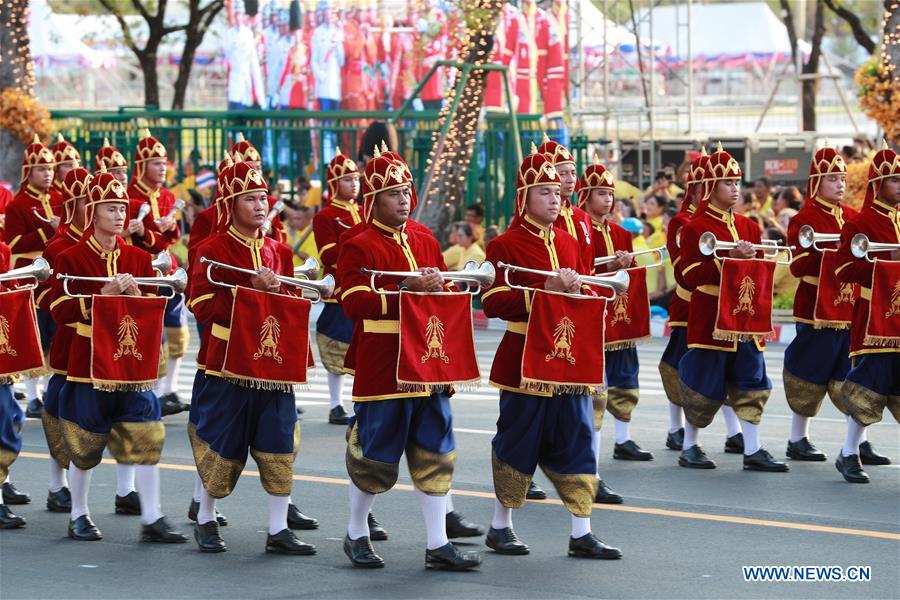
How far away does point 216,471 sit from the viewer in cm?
938

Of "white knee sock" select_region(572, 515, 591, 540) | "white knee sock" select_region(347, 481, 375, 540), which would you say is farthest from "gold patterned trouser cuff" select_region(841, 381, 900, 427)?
"white knee sock" select_region(347, 481, 375, 540)

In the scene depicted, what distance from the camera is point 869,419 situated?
1135 cm

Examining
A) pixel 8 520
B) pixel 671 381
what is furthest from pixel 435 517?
pixel 671 381

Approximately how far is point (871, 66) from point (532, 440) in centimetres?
1421

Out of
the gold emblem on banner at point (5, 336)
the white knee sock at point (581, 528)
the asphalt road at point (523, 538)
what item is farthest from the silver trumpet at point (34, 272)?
the white knee sock at point (581, 528)

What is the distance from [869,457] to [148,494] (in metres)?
5.27

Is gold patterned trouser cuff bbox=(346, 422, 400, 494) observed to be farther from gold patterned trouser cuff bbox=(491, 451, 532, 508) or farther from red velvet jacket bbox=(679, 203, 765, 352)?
red velvet jacket bbox=(679, 203, 765, 352)

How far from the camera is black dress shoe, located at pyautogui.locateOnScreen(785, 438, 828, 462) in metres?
12.4

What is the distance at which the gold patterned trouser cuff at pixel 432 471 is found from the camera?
8.91 meters

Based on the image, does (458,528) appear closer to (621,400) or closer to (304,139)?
(621,400)

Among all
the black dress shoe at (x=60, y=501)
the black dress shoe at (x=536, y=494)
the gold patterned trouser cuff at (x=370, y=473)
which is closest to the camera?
the gold patterned trouser cuff at (x=370, y=473)

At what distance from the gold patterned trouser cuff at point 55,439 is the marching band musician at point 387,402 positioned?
2.08 metres

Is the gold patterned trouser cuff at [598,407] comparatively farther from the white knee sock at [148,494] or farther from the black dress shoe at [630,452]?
the white knee sock at [148,494]

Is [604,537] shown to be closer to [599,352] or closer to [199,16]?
[599,352]
